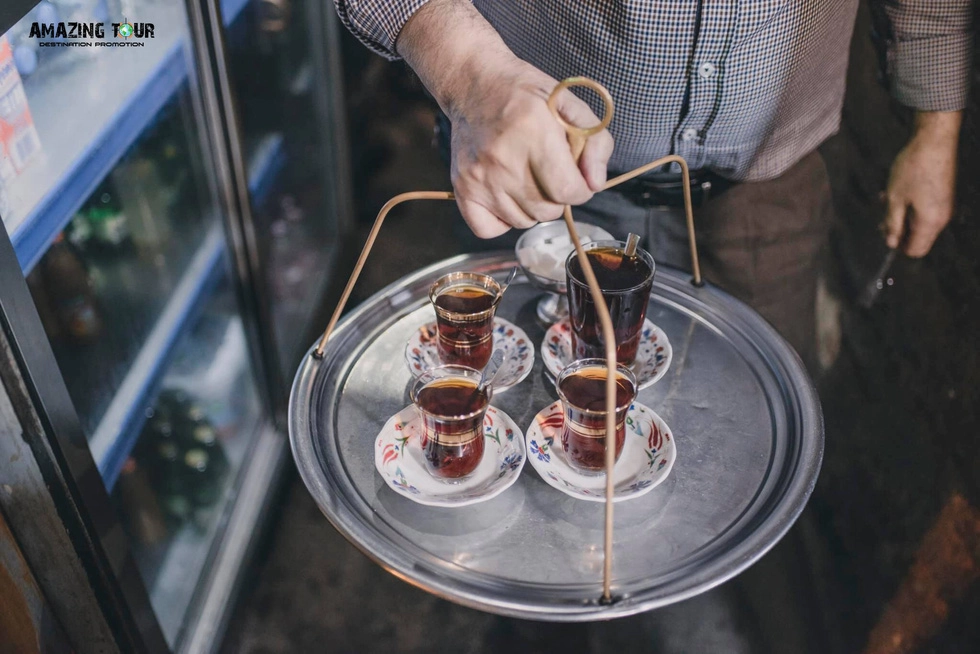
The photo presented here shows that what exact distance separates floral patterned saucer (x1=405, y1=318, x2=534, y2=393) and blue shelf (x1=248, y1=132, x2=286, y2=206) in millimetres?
1277

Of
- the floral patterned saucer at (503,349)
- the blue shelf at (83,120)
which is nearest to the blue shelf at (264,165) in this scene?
the blue shelf at (83,120)

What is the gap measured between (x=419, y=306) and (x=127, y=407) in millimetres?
736

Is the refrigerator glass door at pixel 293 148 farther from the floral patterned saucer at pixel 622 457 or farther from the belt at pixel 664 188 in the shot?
the floral patterned saucer at pixel 622 457

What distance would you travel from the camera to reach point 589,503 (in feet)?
3.51

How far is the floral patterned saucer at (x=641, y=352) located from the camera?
124 centimetres

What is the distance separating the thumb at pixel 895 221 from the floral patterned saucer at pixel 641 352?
2.09 ft

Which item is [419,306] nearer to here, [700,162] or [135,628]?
[700,162]

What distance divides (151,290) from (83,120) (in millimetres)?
543

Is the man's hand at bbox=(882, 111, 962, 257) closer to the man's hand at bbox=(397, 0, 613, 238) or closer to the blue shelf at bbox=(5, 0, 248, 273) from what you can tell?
the man's hand at bbox=(397, 0, 613, 238)

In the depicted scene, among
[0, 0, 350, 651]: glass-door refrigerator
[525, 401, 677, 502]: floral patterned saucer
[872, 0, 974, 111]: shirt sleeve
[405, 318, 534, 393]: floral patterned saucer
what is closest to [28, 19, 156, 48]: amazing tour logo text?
[0, 0, 350, 651]: glass-door refrigerator

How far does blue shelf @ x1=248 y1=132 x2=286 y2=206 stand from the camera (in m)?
2.44

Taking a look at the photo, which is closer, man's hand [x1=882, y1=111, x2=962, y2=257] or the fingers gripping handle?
the fingers gripping handle

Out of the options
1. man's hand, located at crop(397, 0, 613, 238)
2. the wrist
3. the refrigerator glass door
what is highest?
man's hand, located at crop(397, 0, 613, 238)

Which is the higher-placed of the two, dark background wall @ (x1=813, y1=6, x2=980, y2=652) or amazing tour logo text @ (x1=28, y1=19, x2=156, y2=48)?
amazing tour logo text @ (x1=28, y1=19, x2=156, y2=48)
